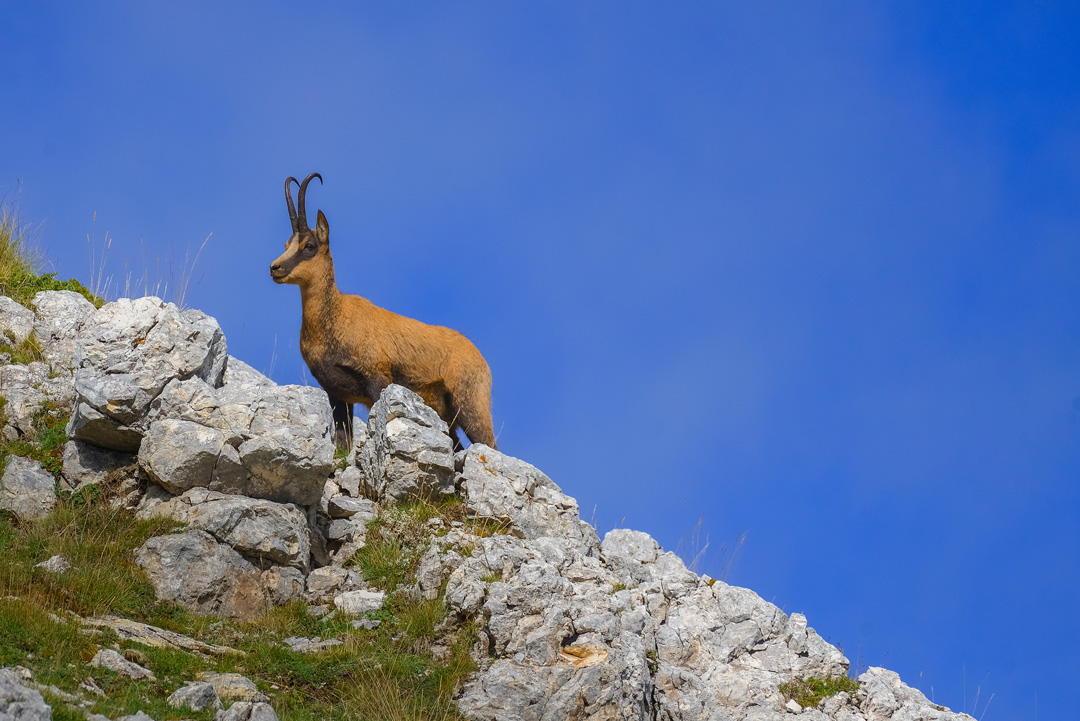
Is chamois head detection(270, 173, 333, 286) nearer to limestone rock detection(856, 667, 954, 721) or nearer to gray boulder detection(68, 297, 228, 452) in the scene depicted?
gray boulder detection(68, 297, 228, 452)

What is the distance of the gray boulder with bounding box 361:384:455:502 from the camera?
37.3 feet

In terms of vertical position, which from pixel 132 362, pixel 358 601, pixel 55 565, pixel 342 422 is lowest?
pixel 55 565

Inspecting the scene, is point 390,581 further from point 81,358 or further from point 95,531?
point 81,358

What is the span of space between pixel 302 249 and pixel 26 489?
5.01 meters

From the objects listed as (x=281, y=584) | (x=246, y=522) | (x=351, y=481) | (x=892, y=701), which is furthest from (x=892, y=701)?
(x=246, y=522)

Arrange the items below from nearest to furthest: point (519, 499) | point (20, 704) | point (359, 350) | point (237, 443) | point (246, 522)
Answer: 1. point (20, 704)
2. point (246, 522)
3. point (237, 443)
4. point (519, 499)
5. point (359, 350)

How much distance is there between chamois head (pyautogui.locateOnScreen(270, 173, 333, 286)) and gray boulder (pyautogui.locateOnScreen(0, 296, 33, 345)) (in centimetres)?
331

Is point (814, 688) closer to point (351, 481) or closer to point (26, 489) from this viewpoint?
point (351, 481)

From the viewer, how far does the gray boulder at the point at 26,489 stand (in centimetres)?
987

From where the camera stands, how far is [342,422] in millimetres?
13445

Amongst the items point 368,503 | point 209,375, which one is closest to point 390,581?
point 368,503

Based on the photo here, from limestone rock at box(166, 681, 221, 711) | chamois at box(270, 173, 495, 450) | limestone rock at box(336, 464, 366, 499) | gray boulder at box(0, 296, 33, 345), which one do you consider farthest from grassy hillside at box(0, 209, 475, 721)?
chamois at box(270, 173, 495, 450)

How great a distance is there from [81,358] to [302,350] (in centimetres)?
324

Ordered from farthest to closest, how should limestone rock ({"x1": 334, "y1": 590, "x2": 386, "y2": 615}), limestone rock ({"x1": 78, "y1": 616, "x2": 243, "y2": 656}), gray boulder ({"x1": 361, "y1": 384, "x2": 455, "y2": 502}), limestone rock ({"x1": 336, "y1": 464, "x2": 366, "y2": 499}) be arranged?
limestone rock ({"x1": 336, "y1": 464, "x2": 366, "y2": 499})
gray boulder ({"x1": 361, "y1": 384, "x2": 455, "y2": 502})
limestone rock ({"x1": 334, "y1": 590, "x2": 386, "y2": 615})
limestone rock ({"x1": 78, "y1": 616, "x2": 243, "y2": 656})
